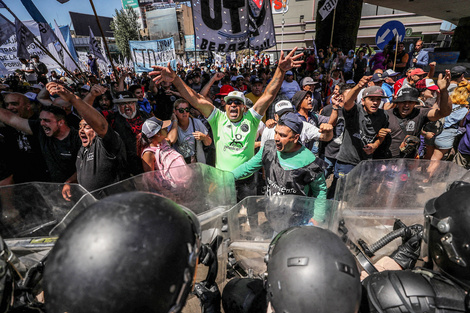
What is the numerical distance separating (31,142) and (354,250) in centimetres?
394

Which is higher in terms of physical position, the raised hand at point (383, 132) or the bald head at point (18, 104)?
the bald head at point (18, 104)

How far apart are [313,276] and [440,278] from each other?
0.83 m

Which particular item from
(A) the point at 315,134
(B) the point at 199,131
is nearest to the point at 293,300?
(A) the point at 315,134

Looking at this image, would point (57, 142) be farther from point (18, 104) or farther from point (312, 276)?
point (312, 276)

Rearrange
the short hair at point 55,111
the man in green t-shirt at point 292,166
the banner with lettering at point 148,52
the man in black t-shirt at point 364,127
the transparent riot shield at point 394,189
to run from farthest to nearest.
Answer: the banner with lettering at point 148,52
the man in black t-shirt at point 364,127
the short hair at point 55,111
the man in green t-shirt at point 292,166
the transparent riot shield at point 394,189

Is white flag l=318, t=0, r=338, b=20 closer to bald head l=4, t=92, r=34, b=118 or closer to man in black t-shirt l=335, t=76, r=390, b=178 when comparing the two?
man in black t-shirt l=335, t=76, r=390, b=178

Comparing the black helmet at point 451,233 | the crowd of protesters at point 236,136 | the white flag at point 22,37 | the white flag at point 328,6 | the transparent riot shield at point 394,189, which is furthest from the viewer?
the white flag at point 328,6

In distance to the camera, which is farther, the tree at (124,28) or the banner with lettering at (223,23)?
the tree at (124,28)

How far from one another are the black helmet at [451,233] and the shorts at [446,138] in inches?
141

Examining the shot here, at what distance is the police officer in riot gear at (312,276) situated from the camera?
1130 mm

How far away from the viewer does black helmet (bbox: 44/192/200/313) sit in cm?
92

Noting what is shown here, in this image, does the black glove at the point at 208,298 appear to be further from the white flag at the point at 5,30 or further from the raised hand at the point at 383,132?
the white flag at the point at 5,30

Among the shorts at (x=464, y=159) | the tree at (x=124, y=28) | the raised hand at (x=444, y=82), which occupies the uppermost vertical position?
the tree at (x=124, y=28)

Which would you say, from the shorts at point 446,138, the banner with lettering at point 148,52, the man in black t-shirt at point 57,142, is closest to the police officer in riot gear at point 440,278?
the man in black t-shirt at point 57,142
